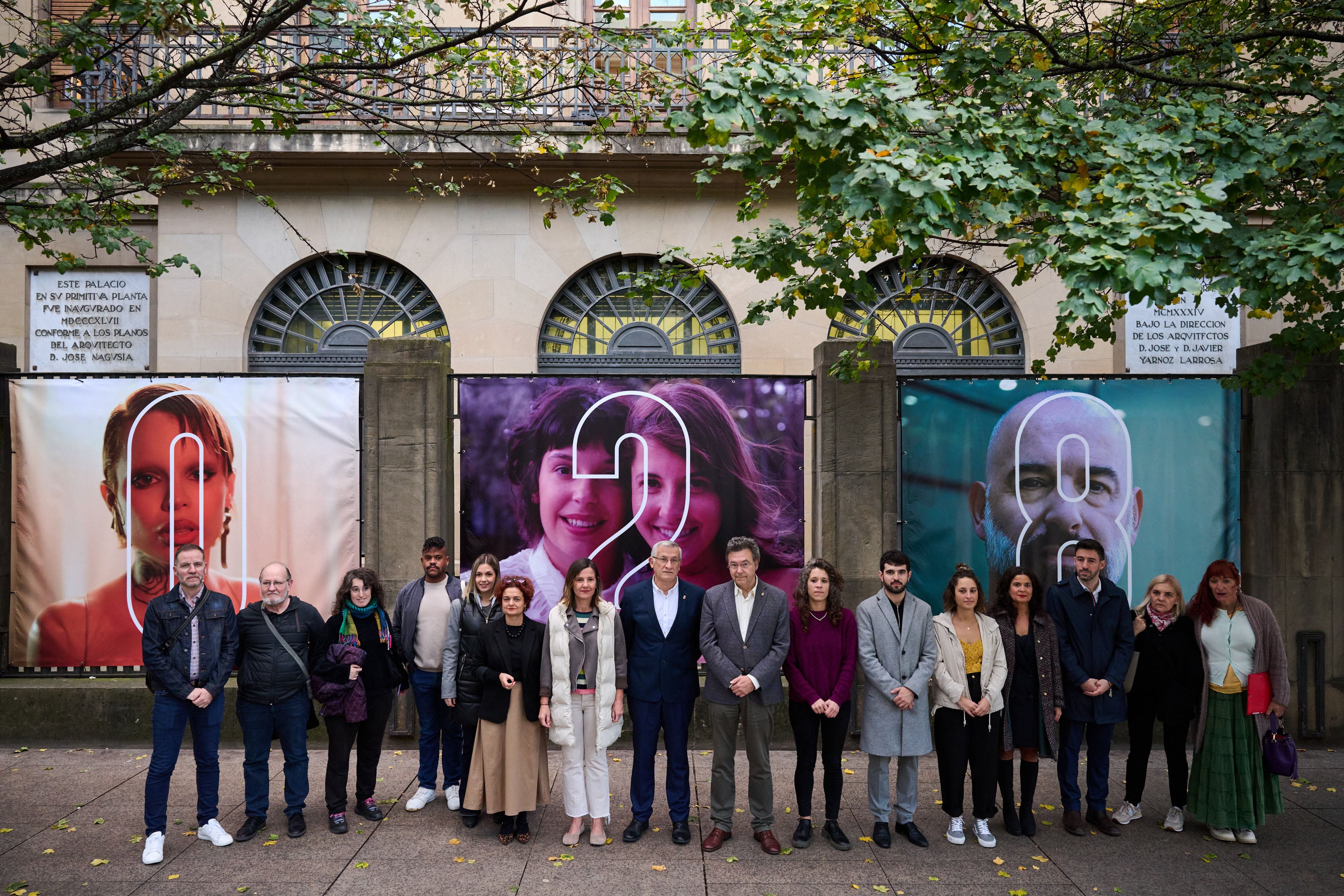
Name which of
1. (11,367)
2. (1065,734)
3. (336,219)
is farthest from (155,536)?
(1065,734)

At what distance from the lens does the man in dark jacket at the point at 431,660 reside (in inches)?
276

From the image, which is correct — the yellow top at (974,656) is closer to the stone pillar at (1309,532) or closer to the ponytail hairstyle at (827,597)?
the ponytail hairstyle at (827,597)

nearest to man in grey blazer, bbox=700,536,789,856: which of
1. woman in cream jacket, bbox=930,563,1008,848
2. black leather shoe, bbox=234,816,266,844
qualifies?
woman in cream jacket, bbox=930,563,1008,848

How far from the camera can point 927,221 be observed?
18.1 ft

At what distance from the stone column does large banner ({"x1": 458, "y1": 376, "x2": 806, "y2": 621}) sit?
1.33 ft

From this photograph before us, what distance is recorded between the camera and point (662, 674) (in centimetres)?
659

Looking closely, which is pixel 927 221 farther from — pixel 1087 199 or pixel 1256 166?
pixel 1256 166

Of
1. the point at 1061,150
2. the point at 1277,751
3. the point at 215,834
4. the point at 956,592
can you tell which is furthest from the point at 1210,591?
the point at 215,834

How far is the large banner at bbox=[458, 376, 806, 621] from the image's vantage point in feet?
28.9

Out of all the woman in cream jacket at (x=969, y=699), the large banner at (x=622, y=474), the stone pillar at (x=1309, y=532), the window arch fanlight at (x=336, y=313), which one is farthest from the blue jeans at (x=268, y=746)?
the stone pillar at (x=1309, y=532)

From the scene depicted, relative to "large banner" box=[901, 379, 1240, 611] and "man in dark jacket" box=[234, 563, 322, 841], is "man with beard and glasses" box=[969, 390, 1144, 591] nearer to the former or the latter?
"large banner" box=[901, 379, 1240, 611]

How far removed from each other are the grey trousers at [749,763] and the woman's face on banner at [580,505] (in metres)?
2.69

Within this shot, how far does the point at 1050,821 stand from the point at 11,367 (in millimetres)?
10044

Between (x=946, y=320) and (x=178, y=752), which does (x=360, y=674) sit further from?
(x=946, y=320)
